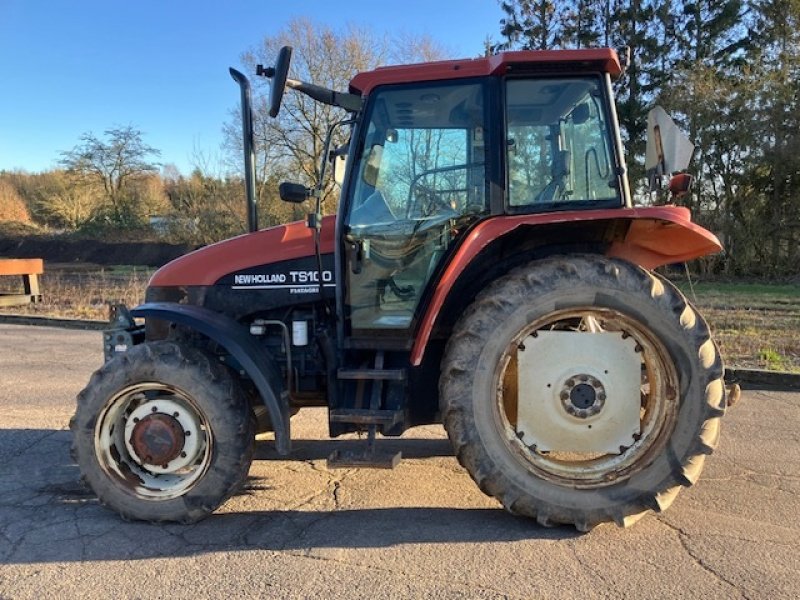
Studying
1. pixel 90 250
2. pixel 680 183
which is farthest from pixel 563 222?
pixel 90 250

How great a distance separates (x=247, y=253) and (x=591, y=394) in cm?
216

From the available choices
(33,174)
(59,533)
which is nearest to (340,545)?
(59,533)

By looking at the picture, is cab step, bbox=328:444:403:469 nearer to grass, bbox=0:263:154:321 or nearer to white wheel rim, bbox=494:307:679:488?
white wheel rim, bbox=494:307:679:488

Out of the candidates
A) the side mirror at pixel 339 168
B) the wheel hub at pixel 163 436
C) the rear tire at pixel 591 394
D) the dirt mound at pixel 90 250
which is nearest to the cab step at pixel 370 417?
the rear tire at pixel 591 394

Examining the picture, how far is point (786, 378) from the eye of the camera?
6031 millimetres

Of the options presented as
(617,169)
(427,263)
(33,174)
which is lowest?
(427,263)

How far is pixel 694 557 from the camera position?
9.55 feet

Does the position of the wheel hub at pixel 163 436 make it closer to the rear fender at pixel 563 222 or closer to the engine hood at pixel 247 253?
the engine hood at pixel 247 253

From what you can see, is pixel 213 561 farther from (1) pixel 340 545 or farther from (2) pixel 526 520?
(2) pixel 526 520

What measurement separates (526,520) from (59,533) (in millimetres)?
2480

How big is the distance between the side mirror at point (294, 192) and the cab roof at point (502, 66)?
2.14ft

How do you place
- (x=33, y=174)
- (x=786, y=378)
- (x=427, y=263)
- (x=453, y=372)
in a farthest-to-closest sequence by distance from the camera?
(x=33, y=174), (x=786, y=378), (x=427, y=263), (x=453, y=372)

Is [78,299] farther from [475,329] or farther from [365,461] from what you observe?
[475,329]

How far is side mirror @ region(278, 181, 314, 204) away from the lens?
132 inches
